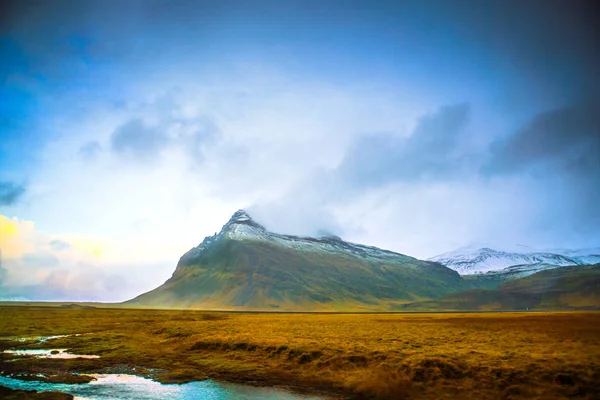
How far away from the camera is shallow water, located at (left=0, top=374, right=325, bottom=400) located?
2923 centimetres

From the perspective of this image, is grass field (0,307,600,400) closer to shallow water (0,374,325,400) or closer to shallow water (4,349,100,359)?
shallow water (4,349,100,359)

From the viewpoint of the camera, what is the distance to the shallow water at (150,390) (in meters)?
29.2

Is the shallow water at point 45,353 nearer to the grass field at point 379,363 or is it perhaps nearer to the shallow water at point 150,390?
the grass field at point 379,363

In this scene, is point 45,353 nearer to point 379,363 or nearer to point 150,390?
point 150,390

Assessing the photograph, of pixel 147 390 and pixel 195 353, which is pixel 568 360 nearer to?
pixel 147 390

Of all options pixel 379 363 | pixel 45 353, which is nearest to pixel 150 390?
pixel 379 363

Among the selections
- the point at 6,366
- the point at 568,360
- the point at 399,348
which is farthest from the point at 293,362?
the point at 6,366

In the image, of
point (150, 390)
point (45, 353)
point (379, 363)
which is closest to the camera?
point (150, 390)

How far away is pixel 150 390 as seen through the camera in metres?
31.0

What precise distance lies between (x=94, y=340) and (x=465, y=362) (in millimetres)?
55974

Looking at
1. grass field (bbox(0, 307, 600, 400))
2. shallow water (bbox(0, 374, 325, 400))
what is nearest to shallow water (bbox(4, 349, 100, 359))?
grass field (bbox(0, 307, 600, 400))

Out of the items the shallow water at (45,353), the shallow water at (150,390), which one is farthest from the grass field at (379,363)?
the shallow water at (150,390)

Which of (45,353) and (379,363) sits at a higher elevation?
(379,363)

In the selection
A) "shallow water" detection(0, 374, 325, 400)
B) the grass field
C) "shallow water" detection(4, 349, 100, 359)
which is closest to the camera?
"shallow water" detection(0, 374, 325, 400)
